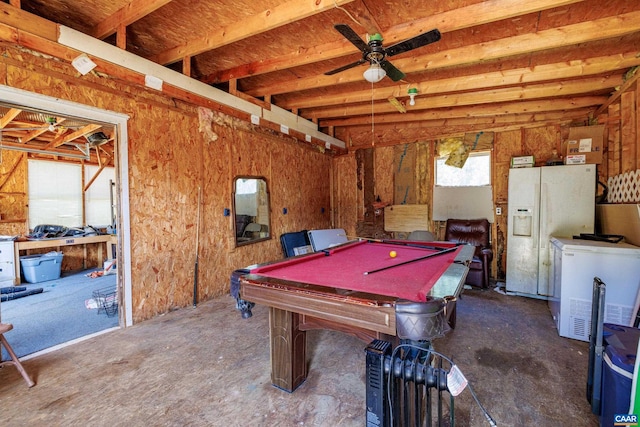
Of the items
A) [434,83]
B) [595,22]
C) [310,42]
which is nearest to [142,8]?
[310,42]

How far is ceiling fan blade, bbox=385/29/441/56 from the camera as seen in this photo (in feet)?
6.47

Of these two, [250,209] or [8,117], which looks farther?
[250,209]

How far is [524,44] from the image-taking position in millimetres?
2699

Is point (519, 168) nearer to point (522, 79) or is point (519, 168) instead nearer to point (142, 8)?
point (522, 79)

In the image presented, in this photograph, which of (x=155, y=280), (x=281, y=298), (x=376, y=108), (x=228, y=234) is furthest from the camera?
(x=376, y=108)

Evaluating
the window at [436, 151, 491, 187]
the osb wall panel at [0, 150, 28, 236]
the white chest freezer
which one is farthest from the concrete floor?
the osb wall panel at [0, 150, 28, 236]

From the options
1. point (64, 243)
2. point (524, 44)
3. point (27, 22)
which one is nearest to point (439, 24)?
point (524, 44)

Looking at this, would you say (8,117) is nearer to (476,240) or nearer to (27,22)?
(27,22)

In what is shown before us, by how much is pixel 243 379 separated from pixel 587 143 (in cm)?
514

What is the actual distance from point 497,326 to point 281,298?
104 inches

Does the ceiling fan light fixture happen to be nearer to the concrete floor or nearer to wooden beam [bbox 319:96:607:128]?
the concrete floor

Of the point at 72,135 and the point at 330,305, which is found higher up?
the point at 72,135

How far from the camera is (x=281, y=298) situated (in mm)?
1519

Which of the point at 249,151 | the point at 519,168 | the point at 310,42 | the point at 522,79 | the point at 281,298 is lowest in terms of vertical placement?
the point at 281,298
